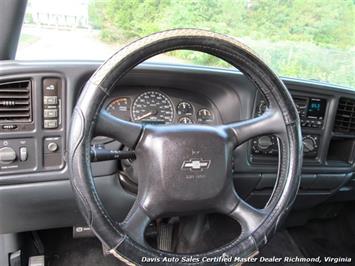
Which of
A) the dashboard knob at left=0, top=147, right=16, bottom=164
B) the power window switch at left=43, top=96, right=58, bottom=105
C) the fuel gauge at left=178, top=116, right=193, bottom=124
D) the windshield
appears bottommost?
the dashboard knob at left=0, top=147, right=16, bottom=164

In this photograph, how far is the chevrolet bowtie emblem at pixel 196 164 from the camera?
1.04 m

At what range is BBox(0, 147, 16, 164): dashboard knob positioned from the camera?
1.20 m

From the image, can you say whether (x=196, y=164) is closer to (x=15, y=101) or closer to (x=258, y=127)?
(x=258, y=127)

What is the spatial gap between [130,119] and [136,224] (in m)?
0.47

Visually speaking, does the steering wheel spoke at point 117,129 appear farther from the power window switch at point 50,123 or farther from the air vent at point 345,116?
the air vent at point 345,116

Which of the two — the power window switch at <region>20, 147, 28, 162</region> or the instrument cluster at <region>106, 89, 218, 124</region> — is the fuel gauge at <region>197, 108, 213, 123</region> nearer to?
the instrument cluster at <region>106, 89, 218, 124</region>

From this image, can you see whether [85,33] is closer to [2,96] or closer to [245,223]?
[2,96]

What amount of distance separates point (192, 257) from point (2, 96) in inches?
28.8

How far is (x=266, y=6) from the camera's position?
1501mm

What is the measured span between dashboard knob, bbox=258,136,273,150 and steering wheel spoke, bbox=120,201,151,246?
653 millimetres

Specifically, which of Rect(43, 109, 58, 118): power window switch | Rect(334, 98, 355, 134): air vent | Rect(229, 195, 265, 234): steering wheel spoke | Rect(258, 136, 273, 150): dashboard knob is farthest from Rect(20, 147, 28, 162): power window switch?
Rect(334, 98, 355, 134): air vent

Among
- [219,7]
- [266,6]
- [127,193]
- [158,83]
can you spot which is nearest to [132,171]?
[127,193]

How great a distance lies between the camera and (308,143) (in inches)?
64.5

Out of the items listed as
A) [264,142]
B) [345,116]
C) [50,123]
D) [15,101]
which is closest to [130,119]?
[50,123]
